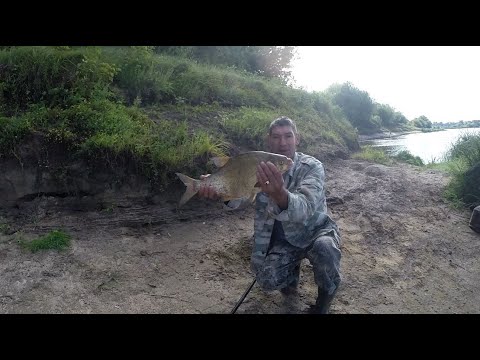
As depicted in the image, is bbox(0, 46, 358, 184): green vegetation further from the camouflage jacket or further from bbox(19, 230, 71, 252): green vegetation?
the camouflage jacket

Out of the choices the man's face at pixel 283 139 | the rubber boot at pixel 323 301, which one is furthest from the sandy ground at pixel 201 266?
the man's face at pixel 283 139

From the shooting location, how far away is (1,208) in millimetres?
5102

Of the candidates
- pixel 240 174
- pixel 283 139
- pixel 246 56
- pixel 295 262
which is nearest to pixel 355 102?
pixel 246 56

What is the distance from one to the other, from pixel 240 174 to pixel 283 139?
2.79 feet

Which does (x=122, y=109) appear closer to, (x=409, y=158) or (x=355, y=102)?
(x=409, y=158)

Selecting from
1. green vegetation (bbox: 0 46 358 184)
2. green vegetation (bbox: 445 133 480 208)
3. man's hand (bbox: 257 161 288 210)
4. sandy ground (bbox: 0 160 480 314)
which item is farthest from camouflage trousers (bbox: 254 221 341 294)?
green vegetation (bbox: 445 133 480 208)

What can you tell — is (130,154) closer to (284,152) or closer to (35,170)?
(35,170)

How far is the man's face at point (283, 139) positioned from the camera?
395cm

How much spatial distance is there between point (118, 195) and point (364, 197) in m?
5.12

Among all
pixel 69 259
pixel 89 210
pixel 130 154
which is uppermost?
pixel 130 154

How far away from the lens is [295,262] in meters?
3.94

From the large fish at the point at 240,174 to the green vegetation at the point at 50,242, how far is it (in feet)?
7.29

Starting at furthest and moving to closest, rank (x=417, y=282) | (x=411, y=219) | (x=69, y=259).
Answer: (x=411, y=219)
(x=417, y=282)
(x=69, y=259)

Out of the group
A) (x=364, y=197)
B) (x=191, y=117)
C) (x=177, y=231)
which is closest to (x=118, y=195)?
(x=177, y=231)
